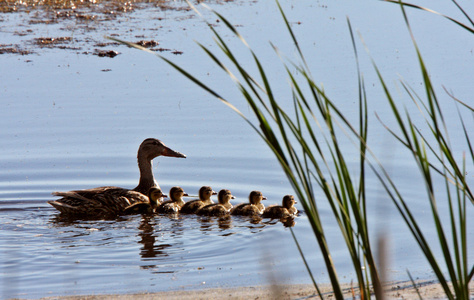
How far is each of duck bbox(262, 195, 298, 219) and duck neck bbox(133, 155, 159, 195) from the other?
5.30 ft

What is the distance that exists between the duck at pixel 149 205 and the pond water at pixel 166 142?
0.10m

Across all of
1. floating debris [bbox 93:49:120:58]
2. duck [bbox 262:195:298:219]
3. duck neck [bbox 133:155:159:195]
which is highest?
floating debris [bbox 93:49:120:58]

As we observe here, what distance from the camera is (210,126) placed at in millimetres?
9891

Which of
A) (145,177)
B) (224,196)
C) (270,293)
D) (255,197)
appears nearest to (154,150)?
(145,177)

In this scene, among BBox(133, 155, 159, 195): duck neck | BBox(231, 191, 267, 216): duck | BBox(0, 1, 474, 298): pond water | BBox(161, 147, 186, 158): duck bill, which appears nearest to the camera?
BBox(0, 1, 474, 298): pond water

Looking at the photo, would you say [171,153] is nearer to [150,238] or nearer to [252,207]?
[252,207]

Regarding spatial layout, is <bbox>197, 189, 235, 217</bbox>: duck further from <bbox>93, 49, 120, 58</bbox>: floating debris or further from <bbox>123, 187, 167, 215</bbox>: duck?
<bbox>93, 49, 120, 58</bbox>: floating debris

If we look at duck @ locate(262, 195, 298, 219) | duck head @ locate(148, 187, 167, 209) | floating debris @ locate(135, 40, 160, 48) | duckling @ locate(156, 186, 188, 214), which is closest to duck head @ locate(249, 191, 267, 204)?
duck @ locate(262, 195, 298, 219)

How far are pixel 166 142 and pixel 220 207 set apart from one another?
2226mm

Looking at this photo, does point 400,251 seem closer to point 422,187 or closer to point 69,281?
point 422,187

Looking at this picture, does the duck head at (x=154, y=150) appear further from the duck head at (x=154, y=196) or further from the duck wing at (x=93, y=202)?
the duck wing at (x=93, y=202)

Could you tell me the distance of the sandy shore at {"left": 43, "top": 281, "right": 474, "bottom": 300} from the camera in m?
4.41

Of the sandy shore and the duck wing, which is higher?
the duck wing

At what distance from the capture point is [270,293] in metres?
4.44
